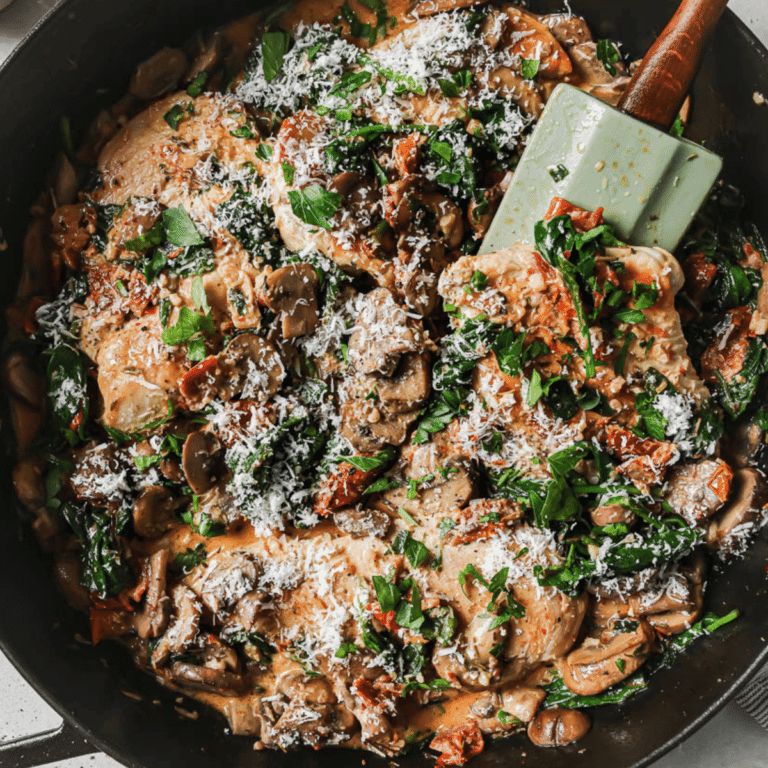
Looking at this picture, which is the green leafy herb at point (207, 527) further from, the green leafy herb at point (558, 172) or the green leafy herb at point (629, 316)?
the green leafy herb at point (558, 172)

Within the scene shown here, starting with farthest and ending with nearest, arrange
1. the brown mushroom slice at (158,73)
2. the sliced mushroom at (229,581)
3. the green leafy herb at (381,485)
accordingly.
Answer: the brown mushroom slice at (158,73) → the green leafy herb at (381,485) → the sliced mushroom at (229,581)

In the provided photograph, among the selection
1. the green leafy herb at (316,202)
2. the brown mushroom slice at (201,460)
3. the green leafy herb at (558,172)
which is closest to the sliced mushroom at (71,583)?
the brown mushroom slice at (201,460)

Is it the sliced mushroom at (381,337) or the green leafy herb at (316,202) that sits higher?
the green leafy herb at (316,202)

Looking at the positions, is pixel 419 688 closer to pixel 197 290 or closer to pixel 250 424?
pixel 250 424

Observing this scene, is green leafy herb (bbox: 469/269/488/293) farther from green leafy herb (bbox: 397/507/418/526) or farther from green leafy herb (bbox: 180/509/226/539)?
green leafy herb (bbox: 180/509/226/539)

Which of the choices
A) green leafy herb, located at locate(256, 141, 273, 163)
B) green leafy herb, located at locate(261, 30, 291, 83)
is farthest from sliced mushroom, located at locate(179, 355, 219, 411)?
green leafy herb, located at locate(261, 30, 291, 83)

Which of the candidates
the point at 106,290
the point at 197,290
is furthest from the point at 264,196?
the point at 106,290

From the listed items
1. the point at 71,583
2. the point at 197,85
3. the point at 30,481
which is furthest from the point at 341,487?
the point at 197,85

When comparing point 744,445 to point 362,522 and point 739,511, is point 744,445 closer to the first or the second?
point 739,511
